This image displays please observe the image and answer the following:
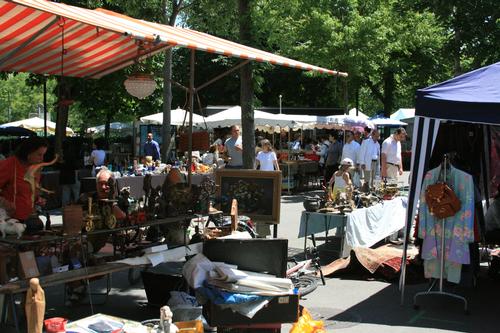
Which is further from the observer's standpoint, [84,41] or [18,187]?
[84,41]

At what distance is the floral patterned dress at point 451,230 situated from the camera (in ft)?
20.6

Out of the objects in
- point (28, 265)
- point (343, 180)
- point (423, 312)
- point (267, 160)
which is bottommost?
point (423, 312)

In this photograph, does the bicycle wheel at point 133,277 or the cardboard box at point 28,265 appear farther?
the bicycle wheel at point 133,277

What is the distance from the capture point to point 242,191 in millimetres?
8078

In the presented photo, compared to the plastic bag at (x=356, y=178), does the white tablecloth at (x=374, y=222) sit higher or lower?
lower

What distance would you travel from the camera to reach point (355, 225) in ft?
28.5

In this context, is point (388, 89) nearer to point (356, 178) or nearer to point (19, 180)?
point (356, 178)

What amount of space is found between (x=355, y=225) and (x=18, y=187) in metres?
4.90

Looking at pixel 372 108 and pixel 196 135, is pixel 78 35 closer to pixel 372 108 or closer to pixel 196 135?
pixel 196 135

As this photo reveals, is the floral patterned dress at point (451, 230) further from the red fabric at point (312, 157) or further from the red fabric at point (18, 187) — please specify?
the red fabric at point (312, 157)

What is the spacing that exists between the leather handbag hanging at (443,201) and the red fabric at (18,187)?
400cm

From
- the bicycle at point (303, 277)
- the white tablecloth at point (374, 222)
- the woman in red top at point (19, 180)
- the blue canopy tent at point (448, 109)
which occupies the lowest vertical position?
the bicycle at point (303, 277)

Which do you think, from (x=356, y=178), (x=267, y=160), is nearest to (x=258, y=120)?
(x=356, y=178)

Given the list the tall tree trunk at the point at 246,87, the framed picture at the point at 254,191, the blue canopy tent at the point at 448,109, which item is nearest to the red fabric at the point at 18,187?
the framed picture at the point at 254,191
